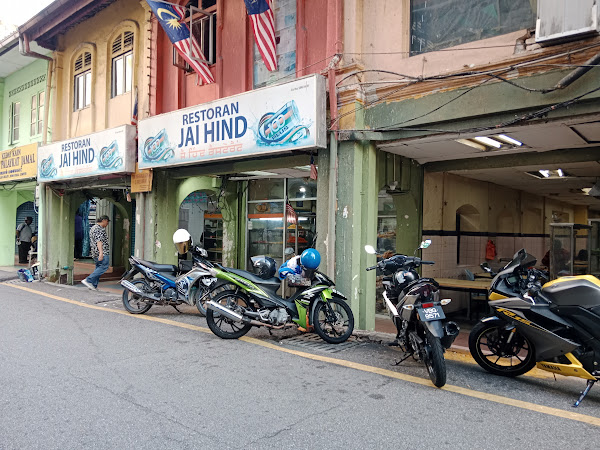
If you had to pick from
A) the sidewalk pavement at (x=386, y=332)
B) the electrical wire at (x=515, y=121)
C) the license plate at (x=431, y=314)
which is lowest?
the sidewalk pavement at (x=386, y=332)

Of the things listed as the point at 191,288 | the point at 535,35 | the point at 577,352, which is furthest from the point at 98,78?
the point at 577,352

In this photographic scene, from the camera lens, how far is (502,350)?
530 cm

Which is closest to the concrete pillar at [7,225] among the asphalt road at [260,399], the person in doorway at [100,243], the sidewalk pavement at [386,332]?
the sidewalk pavement at [386,332]

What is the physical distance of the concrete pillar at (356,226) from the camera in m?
7.49

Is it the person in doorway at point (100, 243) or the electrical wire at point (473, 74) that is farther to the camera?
the person in doorway at point (100, 243)

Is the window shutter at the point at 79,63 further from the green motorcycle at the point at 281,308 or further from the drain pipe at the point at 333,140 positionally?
the green motorcycle at the point at 281,308

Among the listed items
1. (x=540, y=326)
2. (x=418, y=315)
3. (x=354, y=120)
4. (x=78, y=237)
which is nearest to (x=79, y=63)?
(x=78, y=237)

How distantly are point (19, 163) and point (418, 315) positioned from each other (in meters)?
15.1

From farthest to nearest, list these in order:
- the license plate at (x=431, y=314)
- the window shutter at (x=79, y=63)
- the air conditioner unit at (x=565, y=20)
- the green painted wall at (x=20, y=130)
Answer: the green painted wall at (x=20, y=130) → the window shutter at (x=79, y=63) → the air conditioner unit at (x=565, y=20) → the license plate at (x=431, y=314)

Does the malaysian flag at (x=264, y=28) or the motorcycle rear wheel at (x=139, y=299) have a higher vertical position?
the malaysian flag at (x=264, y=28)

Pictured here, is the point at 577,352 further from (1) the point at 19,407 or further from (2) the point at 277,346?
(1) the point at 19,407

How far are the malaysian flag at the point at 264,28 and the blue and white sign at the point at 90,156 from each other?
15.2 feet

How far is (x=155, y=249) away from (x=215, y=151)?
141 inches

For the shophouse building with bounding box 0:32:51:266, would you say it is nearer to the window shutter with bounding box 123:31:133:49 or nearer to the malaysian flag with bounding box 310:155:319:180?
the window shutter with bounding box 123:31:133:49
